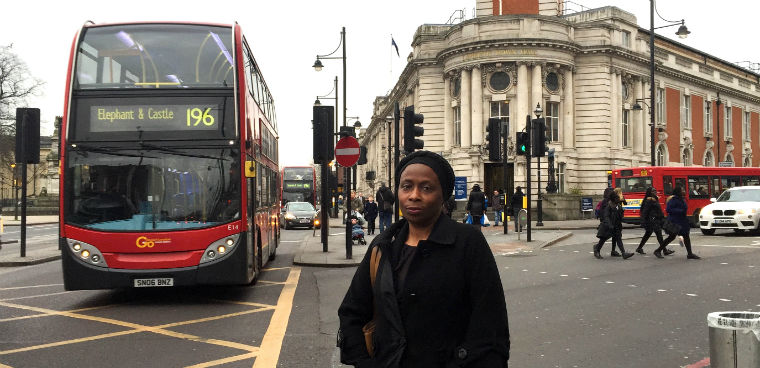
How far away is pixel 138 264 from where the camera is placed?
866cm

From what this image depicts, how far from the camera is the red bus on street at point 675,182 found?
93.4 ft

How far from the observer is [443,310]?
2492 mm

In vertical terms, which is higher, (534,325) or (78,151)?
(78,151)

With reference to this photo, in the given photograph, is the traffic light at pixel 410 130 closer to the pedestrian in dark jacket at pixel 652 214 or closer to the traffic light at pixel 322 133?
the traffic light at pixel 322 133

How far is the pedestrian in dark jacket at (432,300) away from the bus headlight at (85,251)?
6.92 meters

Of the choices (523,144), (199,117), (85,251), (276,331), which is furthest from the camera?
(523,144)

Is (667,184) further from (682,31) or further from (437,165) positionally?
(437,165)

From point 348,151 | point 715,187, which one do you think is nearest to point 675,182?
point 715,187

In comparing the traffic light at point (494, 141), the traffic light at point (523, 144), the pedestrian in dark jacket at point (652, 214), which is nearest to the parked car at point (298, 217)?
the traffic light at point (523, 144)

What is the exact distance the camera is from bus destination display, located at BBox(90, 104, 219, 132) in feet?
28.9

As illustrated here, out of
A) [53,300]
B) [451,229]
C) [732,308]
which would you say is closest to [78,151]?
[53,300]

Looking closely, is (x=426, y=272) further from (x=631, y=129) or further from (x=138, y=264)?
(x=631, y=129)

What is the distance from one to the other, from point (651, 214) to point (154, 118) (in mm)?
11086

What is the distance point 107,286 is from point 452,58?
118ft
